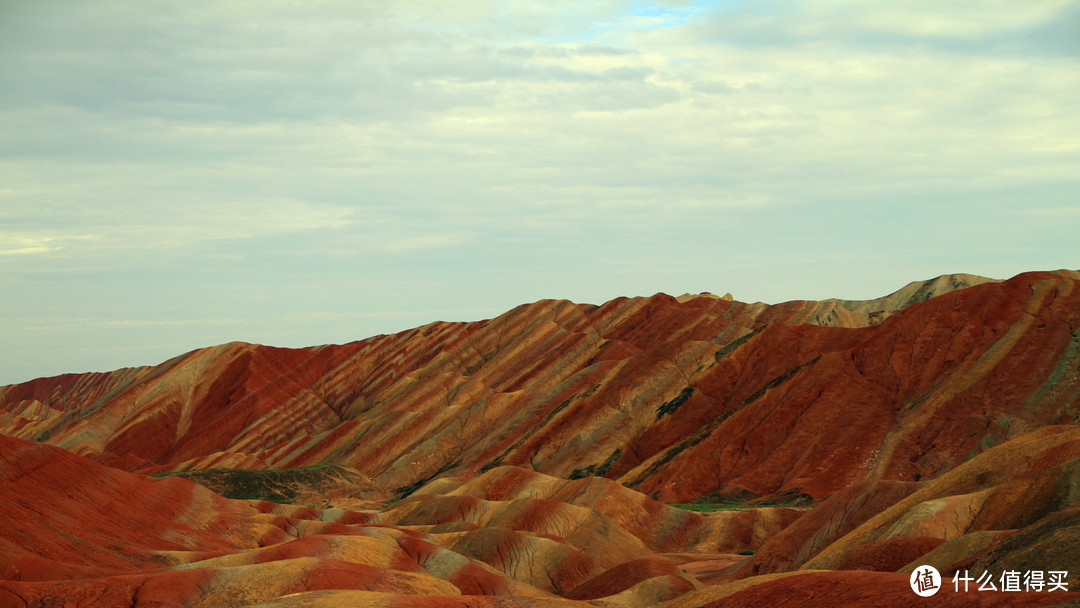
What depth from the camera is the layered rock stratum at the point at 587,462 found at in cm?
2900

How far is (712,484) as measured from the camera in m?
75.5

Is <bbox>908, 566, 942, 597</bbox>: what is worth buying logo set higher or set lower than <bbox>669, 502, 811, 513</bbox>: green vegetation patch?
higher

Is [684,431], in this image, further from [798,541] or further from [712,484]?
[798,541]

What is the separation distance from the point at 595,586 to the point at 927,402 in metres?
42.0

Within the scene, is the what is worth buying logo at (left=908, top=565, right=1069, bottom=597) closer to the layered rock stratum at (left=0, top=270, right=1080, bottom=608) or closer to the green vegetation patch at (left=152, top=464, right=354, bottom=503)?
the layered rock stratum at (left=0, top=270, right=1080, bottom=608)

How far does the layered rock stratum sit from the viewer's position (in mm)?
29000

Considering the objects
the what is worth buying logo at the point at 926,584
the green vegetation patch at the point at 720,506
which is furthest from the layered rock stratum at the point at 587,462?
the green vegetation patch at the point at 720,506

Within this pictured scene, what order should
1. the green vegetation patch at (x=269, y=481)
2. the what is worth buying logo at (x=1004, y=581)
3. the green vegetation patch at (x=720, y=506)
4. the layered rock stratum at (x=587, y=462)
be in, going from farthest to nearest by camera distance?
the green vegetation patch at (x=269, y=481)
the green vegetation patch at (x=720, y=506)
the layered rock stratum at (x=587, y=462)
the what is worth buying logo at (x=1004, y=581)

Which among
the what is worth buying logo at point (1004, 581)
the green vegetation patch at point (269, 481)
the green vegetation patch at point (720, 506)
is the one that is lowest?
the green vegetation patch at point (720, 506)

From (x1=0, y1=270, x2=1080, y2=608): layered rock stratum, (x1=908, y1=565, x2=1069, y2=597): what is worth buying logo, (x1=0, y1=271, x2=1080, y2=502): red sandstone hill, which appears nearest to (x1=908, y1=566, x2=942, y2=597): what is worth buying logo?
(x1=908, y1=565, x2=1069, y2=597): what is worth buying logo

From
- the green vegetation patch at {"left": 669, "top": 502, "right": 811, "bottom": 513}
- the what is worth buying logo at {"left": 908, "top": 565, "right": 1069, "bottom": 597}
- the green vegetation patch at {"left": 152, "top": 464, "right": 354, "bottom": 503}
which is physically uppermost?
the what is worth buying logo at {"left": 908, "top": 565, "right": 1069, "bottom": 597}

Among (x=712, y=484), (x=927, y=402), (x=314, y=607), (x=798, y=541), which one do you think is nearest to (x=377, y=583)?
(x=314, y=607)

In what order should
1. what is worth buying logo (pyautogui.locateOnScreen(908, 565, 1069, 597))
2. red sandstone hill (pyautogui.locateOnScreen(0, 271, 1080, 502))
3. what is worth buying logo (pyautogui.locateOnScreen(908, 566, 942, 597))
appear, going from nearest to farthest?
what is worth buying logo (pyautogui.locateOnScreen(908, 566, 942, 597)) < what is worth buying logo (pyautogui.locateOnScreen(908, 565, 1069, 597)) < red sandstone hill (pyautogui.locateOnScreen(0, 271, 1080, 502))

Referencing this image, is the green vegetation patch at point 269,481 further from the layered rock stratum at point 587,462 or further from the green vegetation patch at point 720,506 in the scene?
the green vegetation patch at point 720,506
